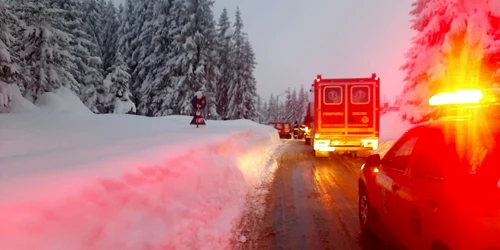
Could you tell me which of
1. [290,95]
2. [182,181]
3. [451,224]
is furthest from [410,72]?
[290,95]

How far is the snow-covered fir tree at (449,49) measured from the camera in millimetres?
16312

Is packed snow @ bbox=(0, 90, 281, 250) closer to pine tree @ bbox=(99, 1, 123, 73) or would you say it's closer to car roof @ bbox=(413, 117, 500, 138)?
car roof @ bbox=(413, 117, 500, 138)

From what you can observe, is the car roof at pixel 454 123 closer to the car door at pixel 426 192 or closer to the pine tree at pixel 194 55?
the car door at pixel 426 192

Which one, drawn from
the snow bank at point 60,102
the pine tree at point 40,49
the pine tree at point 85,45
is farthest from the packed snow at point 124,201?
the pine tree at point 85,45

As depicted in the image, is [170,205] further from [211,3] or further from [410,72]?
[211,3]

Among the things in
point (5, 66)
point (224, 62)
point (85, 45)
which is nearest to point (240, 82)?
point (224, 62)

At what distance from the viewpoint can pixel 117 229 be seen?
3.86 m

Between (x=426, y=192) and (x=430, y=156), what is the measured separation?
1.50 feet

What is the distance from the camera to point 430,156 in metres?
3.51

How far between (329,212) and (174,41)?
34.0 metres

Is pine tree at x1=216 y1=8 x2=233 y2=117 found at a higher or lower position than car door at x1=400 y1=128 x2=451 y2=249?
higher

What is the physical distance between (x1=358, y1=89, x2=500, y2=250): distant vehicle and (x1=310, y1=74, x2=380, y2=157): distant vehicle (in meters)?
10.7

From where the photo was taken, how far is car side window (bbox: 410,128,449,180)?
10.7 ft

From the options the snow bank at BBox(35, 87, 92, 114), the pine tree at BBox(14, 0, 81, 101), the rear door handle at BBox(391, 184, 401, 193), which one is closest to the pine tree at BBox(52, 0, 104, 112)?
the pine tree at BBox(14, 0, 81, 101)
